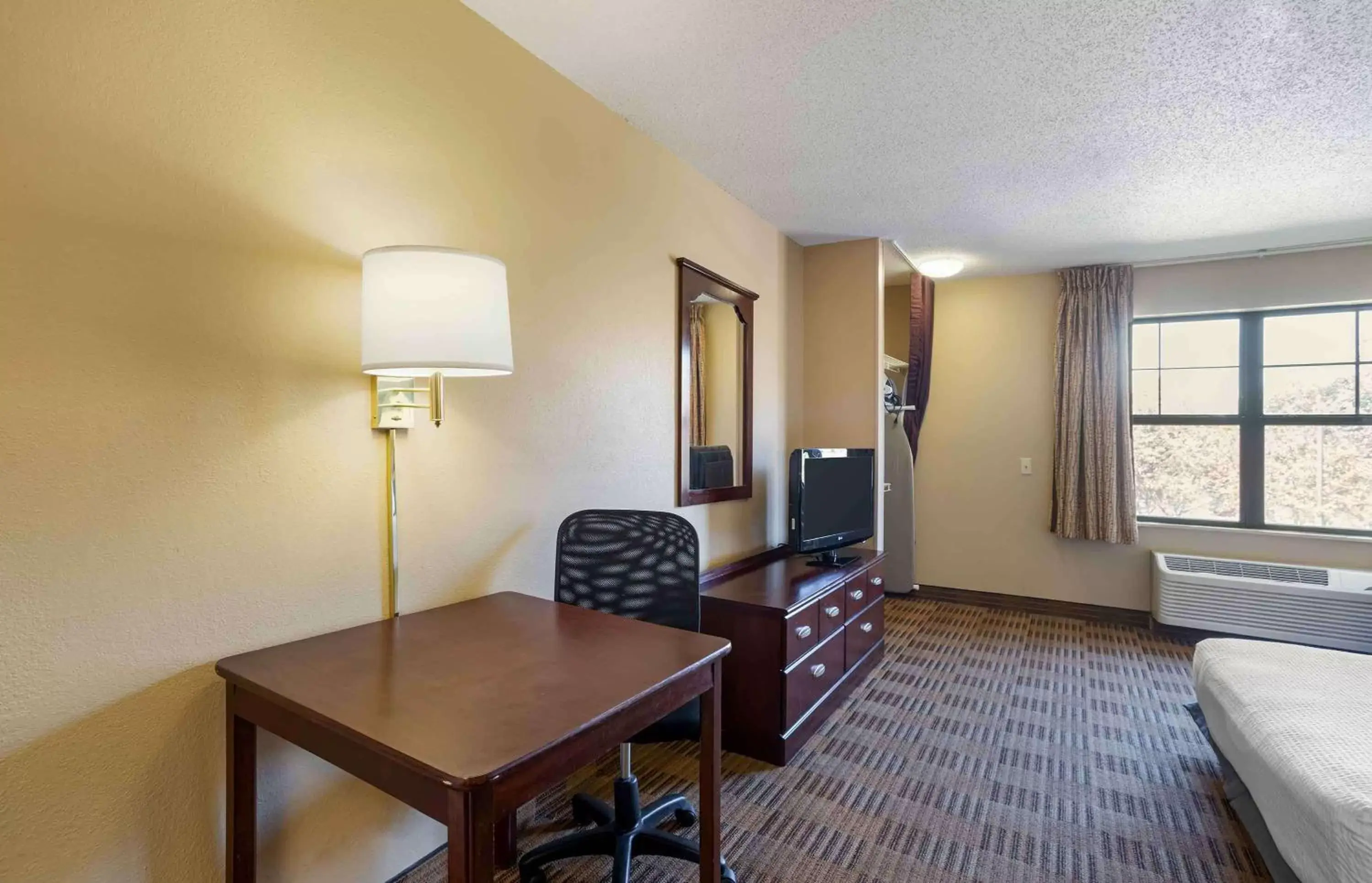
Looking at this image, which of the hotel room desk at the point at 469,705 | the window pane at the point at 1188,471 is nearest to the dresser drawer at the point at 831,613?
the hotel room desk at the point at 469,705

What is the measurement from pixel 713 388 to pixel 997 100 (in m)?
1.61

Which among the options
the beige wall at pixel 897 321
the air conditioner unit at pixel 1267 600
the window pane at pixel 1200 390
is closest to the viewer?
the air conditioner unit at pixel 1267 600

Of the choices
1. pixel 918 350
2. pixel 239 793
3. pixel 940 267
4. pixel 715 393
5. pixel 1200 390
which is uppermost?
pixel 940 267

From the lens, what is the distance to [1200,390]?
436 centimetres

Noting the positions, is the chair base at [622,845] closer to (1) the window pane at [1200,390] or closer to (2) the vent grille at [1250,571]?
(2) the vent grille at [1250,571]

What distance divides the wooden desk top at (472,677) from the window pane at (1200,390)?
447cm

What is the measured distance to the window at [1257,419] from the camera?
13.1ft

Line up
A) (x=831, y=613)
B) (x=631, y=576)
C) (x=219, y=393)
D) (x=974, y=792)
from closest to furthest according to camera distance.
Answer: (x=219, y=393) < (x=631, y=576) < (x=974, y=792) < (x=831, y=613)

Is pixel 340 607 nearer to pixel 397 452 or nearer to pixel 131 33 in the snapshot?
pixel 397 452

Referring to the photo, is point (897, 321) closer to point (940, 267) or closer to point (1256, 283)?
point (940, 267)

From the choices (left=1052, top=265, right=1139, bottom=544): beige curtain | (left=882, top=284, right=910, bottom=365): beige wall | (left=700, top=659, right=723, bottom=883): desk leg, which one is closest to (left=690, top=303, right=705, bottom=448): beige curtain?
(left=700, top=659, right=723, bottom=883): desk leg

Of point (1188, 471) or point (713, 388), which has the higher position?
point (713, 388)

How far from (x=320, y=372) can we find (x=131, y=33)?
723 millimetres


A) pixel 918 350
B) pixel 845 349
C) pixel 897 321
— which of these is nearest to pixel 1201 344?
pixel 918 350
